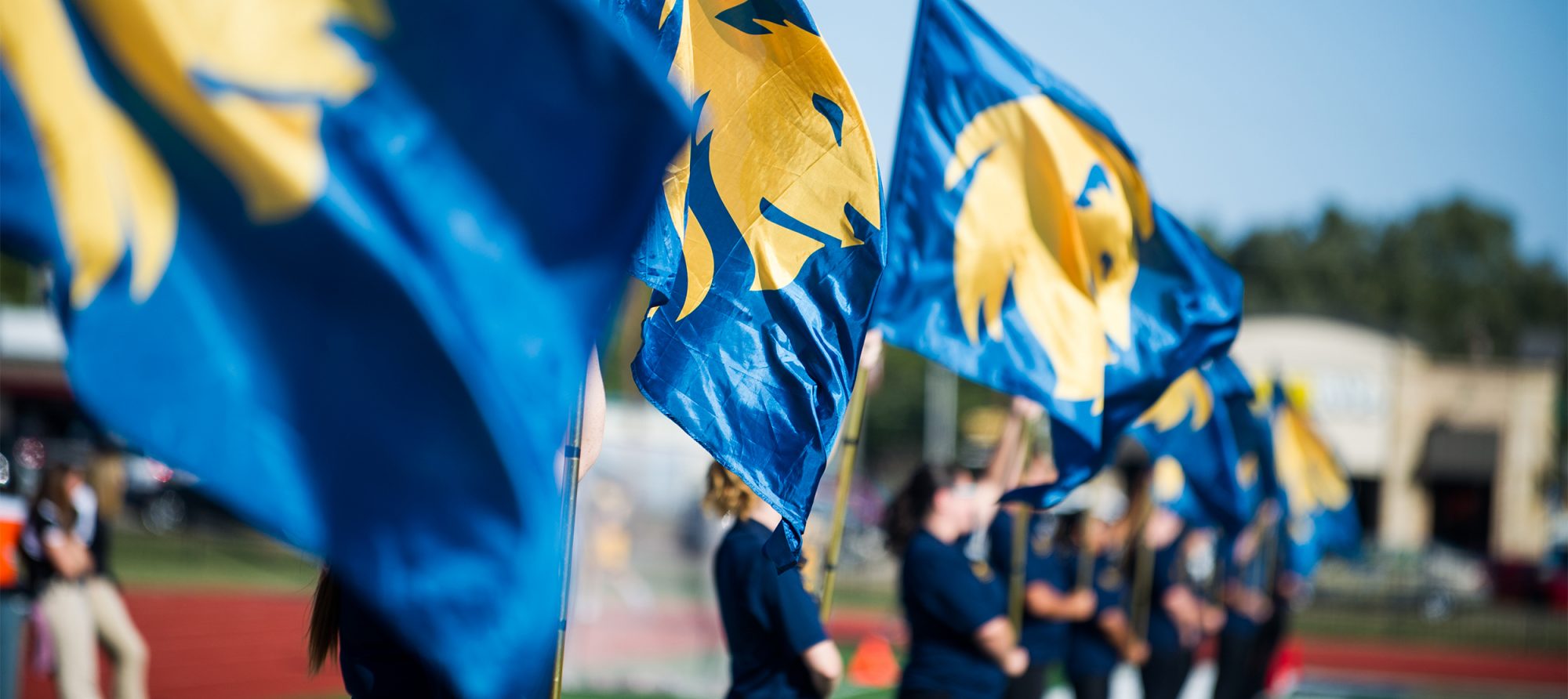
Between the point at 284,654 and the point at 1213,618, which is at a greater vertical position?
the point at 1213,618

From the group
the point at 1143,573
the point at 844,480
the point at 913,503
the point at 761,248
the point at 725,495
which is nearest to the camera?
the point at 761,248

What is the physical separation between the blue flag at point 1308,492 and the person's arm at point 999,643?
27.9 feet

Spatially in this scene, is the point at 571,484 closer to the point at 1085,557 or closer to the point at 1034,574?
the point at 1034,574

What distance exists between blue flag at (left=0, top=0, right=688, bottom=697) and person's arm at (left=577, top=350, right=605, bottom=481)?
79cm

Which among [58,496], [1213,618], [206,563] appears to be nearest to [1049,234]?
[58,496]

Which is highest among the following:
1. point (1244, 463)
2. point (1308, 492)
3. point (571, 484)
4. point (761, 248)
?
point (761, 248)

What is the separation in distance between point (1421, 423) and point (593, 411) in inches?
1927

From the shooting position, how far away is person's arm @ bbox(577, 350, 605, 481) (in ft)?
11.1

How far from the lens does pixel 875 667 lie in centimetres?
1503

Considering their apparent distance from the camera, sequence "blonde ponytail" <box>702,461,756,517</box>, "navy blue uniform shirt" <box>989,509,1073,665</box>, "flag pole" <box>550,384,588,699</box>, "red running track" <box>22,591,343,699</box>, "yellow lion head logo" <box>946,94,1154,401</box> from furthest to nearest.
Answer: "red running track" <box>22,591,343,699</box> < "navy blue uniform shirt" <box>989,509,1073,665</box> < "yellow lion head logo" <box>946,94,1154,401</box> < "blonde ponytail" <box>702,461,756,517</box> < "flag pole" <box>550,384,588,699</box>

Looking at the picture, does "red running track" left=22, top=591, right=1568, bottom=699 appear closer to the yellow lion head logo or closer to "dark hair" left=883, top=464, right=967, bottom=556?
"dark hair" left=883, top=464, right=967, bottom=556

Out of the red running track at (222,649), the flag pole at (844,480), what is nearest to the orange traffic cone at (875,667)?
the red running track at (222,649)

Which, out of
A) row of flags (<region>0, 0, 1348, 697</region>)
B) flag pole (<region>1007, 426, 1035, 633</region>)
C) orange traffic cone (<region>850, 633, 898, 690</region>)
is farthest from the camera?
orange traffic cone (<region>850, 633, 898, 690</region>)

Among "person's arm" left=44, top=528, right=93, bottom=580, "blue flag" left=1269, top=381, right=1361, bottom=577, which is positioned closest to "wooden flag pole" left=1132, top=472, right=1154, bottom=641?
"blue flag" left=1269, top=381, right=1361, bottom=577
